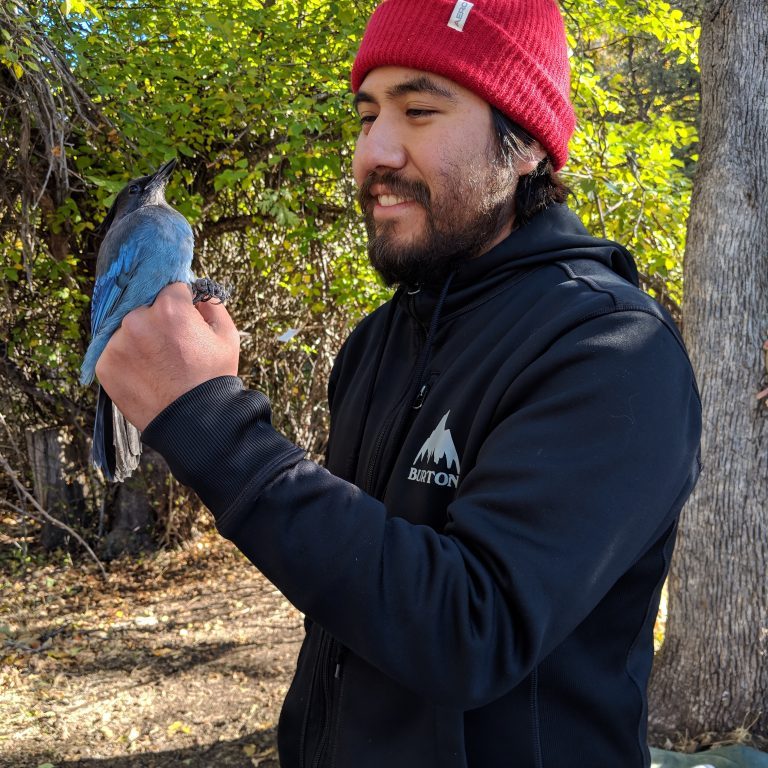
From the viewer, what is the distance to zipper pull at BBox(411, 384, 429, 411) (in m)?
1.40

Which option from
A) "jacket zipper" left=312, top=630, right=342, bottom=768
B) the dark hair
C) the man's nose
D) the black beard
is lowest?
"jacket zipper" left=312, top=630, right=342, bottom=768

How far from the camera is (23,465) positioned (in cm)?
675

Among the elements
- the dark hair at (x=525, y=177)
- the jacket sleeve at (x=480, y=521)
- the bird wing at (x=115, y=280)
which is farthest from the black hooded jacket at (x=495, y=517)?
the bird wing at (x=115, y=280)

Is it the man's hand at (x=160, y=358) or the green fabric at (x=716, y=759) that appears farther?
the green fabric at (x=716, y=759)

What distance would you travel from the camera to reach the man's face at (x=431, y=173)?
4.66 ft

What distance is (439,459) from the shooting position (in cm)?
128

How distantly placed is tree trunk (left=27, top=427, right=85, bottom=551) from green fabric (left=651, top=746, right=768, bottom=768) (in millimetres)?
5179

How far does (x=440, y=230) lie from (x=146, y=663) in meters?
4.51

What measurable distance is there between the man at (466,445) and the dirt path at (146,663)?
2962mm

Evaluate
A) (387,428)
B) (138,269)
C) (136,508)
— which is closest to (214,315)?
(387,428)

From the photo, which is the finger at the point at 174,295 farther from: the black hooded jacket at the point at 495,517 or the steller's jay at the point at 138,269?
the steller's jay at the point at 138,269

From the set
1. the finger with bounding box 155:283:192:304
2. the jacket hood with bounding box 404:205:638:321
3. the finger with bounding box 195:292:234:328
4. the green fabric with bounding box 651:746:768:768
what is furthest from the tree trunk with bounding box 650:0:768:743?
the finger with bounding box 155:283:192:304

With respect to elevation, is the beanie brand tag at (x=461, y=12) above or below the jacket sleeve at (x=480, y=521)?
above

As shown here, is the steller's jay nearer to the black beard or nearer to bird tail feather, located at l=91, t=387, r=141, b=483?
bird tail feather, located at l=91, t=387, r=141, b=483
